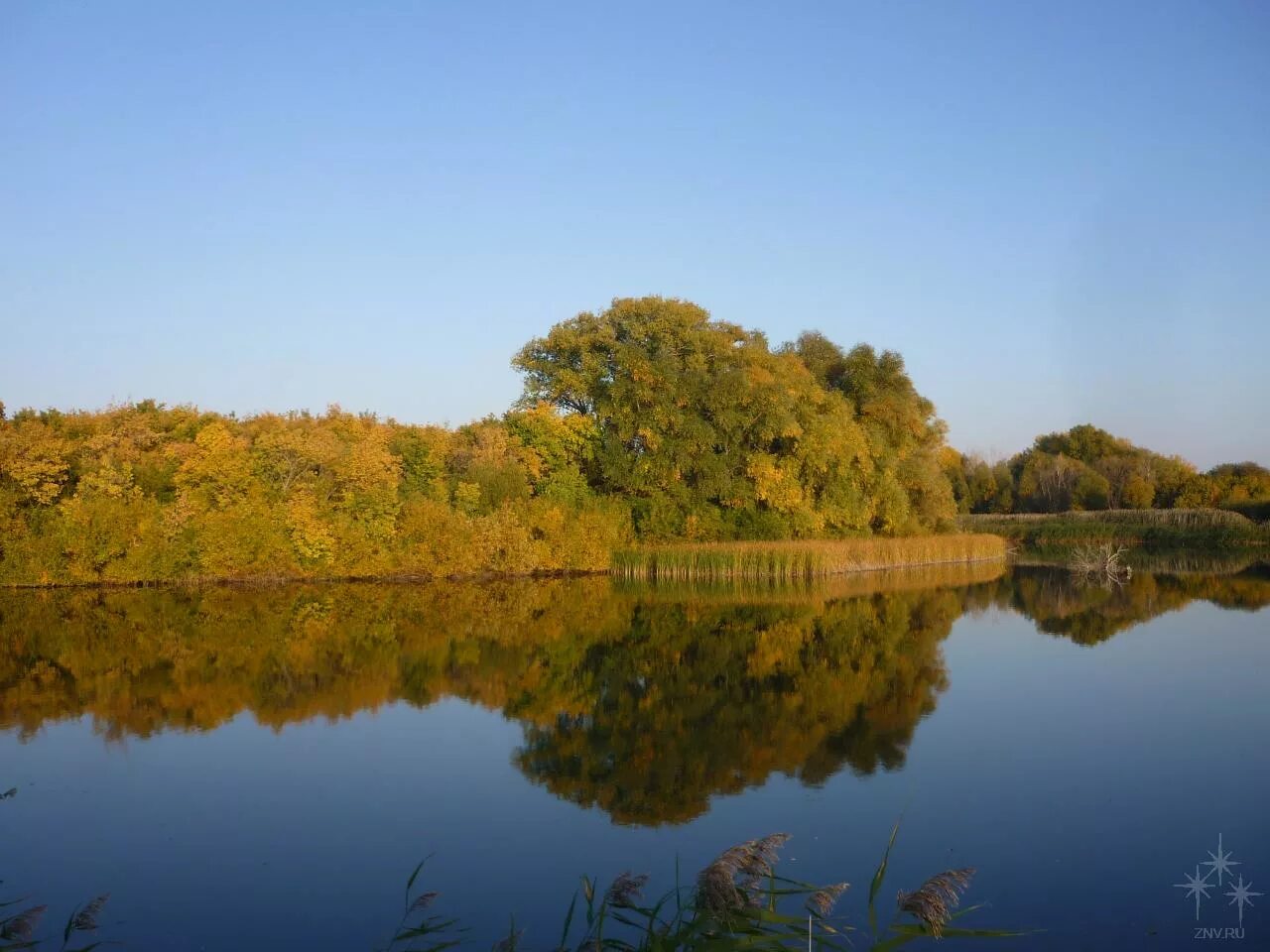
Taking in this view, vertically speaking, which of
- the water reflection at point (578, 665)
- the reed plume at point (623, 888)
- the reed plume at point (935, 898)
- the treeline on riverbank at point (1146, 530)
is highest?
the treeline on riverbank at point (1146, 530)

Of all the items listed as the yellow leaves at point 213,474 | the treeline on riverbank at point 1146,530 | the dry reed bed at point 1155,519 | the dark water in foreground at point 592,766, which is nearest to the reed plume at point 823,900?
the dark water in foreground at point 592,766

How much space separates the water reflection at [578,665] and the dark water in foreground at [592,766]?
8 cm

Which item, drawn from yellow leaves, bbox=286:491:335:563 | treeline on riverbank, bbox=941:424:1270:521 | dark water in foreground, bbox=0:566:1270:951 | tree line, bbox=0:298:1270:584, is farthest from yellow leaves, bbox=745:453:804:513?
treeline on riverbank, bbox=941:424:1270:521

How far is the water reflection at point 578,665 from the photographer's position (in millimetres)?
10656

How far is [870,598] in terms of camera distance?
2531 centimetres

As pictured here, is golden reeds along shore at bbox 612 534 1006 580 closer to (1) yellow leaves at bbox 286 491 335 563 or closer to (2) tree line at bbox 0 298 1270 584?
(2) tree line at bbox 0 298 1270 584

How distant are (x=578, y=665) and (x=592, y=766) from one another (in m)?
5.48

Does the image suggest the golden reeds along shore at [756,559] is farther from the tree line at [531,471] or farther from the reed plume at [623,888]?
the reed plume at [623,888]

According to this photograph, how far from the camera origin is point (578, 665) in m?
15.6

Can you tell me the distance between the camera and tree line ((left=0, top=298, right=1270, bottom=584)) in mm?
27422

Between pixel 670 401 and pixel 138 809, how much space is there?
26.0 meters

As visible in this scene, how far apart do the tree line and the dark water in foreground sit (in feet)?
25.5
